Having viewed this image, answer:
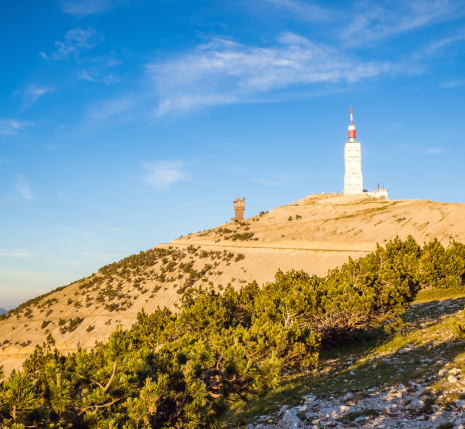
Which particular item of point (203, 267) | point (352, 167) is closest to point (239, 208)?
point (203, 267)

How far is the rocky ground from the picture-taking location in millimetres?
7523

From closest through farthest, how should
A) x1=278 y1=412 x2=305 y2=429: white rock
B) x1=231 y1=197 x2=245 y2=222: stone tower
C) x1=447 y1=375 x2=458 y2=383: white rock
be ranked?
1. x1=278 y1=412 x2=305 y2=429: white rock
2. x1=447 y1=375 x2=458 y2=383: white rock
3. x1=231 y1=197 x2=245 y2=222: stone tower

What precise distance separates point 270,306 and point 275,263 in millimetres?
28996

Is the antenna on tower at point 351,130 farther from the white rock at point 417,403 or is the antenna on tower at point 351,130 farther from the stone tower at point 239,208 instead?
the white rock at point 417,403

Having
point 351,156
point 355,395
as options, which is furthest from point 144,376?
point 351,156

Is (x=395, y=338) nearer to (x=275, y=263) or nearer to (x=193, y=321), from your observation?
(x=193, y=321)

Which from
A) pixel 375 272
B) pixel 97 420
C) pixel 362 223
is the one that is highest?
pixel 362 223

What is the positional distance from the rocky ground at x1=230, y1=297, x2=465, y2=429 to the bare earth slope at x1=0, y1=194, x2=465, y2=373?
19.4 metres

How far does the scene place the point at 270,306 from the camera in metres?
14.2

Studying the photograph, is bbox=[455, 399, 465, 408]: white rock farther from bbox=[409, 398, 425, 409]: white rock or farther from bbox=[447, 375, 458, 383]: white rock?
bbox=[447, 375, 458, 383]: white rock

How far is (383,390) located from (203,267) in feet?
126

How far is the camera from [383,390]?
905cm

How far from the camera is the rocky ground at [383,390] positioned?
752 centimetres

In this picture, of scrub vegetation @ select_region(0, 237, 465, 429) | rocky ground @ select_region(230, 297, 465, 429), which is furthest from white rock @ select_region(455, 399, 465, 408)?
scrub vegetation @ select_region(0, 237, 465, 429)
